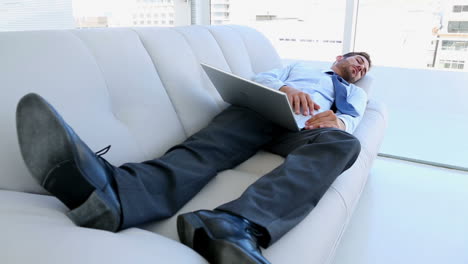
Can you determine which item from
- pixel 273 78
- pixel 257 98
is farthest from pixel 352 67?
pixel 257 98

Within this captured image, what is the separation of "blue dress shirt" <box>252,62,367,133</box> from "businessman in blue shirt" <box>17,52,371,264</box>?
14cm

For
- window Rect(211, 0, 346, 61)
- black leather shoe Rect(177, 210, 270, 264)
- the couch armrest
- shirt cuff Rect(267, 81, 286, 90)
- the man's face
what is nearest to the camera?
the couch armrest

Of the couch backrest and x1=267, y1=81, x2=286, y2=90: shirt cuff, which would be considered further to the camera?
x1=267, y1=81, x2=286, y2=90: shirt cuff

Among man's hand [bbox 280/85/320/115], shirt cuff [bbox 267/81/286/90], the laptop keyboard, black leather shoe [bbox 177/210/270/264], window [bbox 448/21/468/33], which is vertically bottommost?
black leather shoe [bbox 177/210/270/264]

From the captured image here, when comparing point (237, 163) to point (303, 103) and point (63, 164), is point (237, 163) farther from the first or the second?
point (63, 164)

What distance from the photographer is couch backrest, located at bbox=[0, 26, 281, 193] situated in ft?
3.26

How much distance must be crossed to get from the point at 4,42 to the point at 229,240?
81 cm

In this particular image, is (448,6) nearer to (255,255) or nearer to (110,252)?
(255,255)

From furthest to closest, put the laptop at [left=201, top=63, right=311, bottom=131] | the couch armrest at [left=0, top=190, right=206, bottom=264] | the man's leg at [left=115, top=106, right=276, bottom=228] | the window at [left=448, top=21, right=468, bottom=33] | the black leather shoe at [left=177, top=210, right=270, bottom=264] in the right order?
the window at [left=448, top=21, right=468, bottom=33]
the laptop at [left=201, top=63, right=311, bottom=131]
the man's leg at [left=115, top=106, right=276, bottom=228]
the black leather shoe at [left=177, top=210, right=270, bottom=264]
the couch armrest at [left=0, top=190, right=206, bottom=264]

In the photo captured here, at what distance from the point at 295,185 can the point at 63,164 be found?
1.94 ft

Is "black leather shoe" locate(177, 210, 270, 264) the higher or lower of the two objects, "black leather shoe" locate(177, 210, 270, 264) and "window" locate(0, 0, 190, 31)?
the lower

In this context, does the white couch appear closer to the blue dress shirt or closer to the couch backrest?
the couch backrest

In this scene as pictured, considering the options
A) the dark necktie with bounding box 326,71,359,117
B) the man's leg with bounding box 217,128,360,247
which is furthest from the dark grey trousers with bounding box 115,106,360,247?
the dark necktie with bounding box 326,71,359,117

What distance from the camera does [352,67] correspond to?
2.06 m
